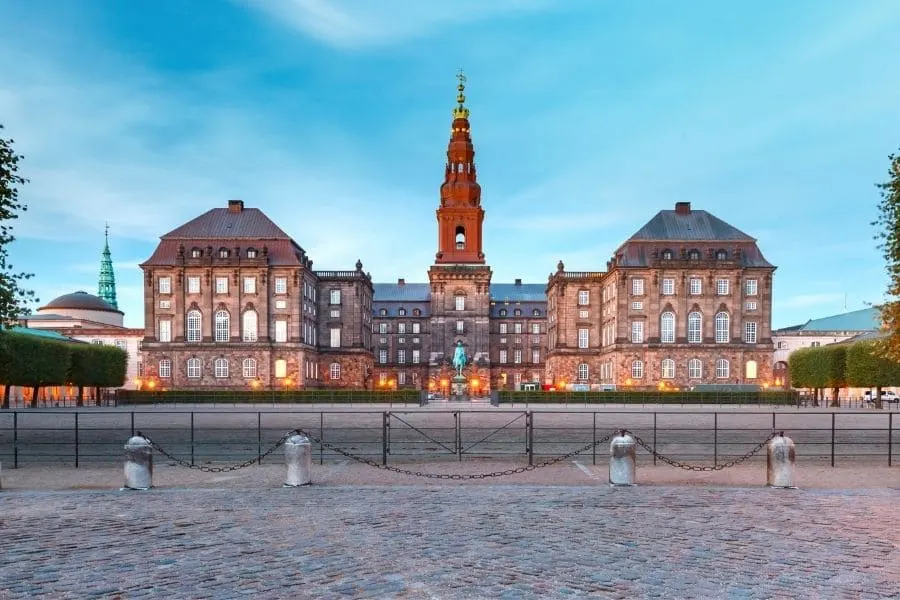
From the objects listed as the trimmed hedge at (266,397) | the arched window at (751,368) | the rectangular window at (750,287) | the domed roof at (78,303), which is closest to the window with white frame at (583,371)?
the arched window at (751,368)

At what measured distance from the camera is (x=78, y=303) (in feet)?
338

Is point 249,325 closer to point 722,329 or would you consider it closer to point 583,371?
point 583,371

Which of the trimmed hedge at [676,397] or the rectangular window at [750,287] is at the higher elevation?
the rectangular window at [750,287]

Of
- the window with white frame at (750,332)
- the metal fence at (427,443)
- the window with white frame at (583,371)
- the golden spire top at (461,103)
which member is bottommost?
the window with white frame at (583,371)

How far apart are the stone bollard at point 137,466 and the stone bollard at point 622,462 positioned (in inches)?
365

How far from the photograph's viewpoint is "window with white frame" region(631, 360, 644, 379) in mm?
76688

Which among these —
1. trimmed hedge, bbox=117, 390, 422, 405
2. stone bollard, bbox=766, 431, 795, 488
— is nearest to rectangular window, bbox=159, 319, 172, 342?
trimmed hedge, bbox=117, 390, 422, 405

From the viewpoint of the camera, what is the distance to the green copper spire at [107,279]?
461 feet

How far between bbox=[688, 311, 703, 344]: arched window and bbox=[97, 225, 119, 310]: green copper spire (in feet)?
386

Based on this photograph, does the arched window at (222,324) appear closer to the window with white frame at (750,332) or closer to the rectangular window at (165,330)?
the rectangular window at (165,330)

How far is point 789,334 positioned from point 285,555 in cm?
10454

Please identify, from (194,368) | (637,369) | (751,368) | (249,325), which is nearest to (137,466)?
(249,325)

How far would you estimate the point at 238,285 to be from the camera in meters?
75.4

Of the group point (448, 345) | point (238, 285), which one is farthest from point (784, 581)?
point (448, 345)
